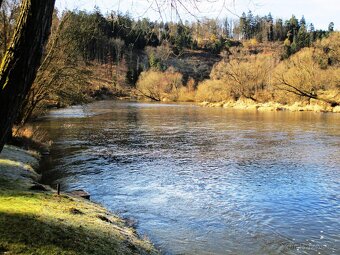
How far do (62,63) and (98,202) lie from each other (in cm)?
1667

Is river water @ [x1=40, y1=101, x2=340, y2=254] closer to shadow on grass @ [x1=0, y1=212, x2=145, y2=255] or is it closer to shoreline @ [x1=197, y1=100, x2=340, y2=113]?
shadow on grass @ [x1=0, y1=212, x2=145, y2=255]

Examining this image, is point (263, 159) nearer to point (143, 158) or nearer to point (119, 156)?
point (143, 158)

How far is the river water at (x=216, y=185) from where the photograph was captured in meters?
10.6

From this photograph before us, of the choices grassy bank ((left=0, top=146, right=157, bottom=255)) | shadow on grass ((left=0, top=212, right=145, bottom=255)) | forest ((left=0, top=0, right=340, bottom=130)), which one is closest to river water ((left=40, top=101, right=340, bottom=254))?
grassy bank ((left=0, top=146, right=157, bottom=255))

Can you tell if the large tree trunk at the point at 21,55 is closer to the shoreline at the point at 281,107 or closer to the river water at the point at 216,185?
the river water at the point at 216,185

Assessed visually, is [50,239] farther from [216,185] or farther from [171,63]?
[171,63]

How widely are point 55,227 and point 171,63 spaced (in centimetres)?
14318

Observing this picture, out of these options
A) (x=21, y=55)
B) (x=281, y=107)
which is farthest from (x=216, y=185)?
(x=281, y=107)

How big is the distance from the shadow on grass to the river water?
2.14 metres

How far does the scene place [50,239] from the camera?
6.98 m

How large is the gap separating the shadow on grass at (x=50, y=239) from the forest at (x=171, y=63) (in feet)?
12.2

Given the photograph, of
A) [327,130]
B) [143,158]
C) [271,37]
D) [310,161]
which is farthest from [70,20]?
[271,37]

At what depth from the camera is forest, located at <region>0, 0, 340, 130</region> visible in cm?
689

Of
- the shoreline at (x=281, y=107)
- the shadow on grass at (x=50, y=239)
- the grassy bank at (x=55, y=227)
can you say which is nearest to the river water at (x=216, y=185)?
the grassy bank at (x=55, y=227)
